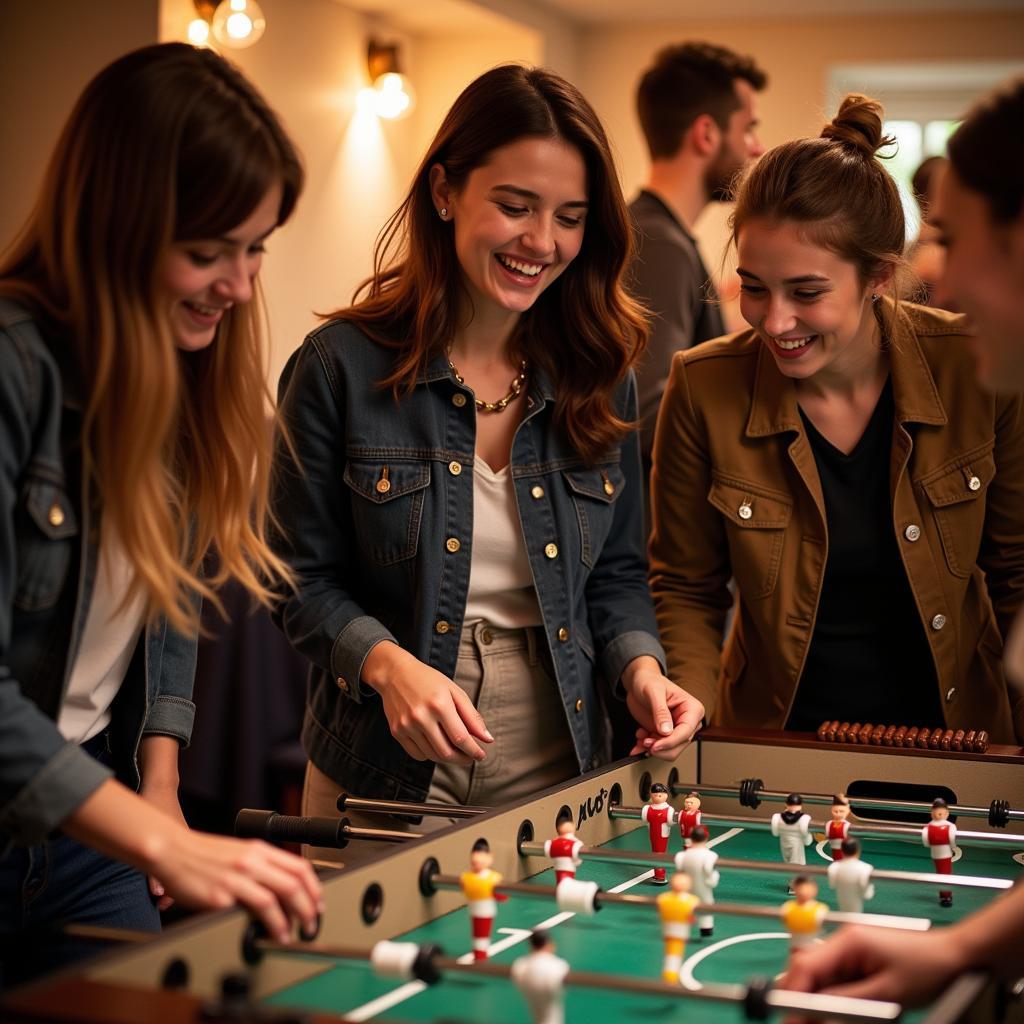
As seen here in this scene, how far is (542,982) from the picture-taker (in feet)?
3.99

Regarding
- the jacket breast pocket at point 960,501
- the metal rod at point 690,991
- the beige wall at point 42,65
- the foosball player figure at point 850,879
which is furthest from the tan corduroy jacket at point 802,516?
the beige wall at point 42,65

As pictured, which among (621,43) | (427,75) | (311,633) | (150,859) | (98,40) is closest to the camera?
(150,859)

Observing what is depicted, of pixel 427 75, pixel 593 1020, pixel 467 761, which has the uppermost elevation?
pixel 427 75

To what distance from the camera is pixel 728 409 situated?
2.43 metres

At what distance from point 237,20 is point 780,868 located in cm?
A: 395

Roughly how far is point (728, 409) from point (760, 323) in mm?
200

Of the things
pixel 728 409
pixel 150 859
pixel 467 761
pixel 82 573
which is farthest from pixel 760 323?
pixel 150 859

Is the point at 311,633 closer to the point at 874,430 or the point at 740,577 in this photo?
the point at 740,577

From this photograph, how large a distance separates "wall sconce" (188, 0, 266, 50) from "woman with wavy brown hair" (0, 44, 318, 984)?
11.3 feet

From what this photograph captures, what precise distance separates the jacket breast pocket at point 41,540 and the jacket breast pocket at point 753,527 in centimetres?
123

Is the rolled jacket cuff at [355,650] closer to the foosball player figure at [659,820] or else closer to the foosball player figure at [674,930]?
the foosball player figure at [659,820]

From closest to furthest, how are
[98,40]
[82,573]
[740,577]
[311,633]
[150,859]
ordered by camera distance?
[150,859] < [82,573] < [311,633] < [740,577] < [98,40]

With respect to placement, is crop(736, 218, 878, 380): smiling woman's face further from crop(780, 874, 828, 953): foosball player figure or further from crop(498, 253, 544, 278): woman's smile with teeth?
crop(780, 874, 828, 953): foosball player figure

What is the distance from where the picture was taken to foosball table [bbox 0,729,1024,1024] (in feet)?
3.93
